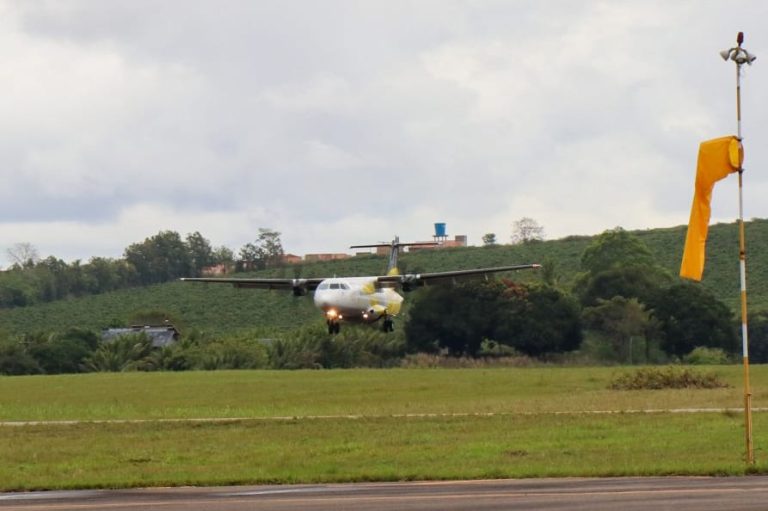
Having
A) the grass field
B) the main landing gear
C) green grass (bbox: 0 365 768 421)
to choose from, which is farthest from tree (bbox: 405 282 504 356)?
the grass field

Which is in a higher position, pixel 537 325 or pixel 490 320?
pixel 490 320

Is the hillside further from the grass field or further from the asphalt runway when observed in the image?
the asphalt runway

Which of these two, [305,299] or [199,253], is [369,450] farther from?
[199,253]

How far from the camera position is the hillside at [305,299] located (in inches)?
4796

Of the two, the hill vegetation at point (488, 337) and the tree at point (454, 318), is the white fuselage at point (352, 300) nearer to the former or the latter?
the hill vegetation at point (488, 337)

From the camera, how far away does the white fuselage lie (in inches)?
2721

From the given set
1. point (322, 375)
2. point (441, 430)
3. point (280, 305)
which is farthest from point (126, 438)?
point (280, 305)

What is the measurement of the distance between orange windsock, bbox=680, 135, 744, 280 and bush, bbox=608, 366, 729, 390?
31449 mm

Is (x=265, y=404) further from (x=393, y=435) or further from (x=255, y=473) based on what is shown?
(x=255, y=473)

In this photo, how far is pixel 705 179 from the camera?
931 inches

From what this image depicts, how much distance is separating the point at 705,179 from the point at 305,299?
94.3m

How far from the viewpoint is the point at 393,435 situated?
3400 centimetres

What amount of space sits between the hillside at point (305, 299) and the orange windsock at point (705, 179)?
84627 millimetres

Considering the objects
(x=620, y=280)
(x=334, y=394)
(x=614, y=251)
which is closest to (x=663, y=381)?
(x=334, y=394)
